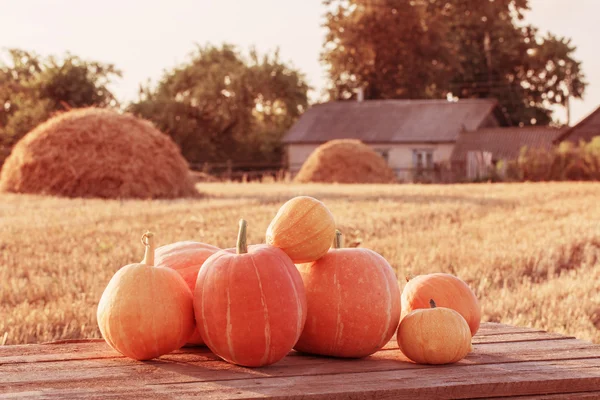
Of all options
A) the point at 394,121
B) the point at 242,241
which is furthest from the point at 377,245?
the point at 394,121

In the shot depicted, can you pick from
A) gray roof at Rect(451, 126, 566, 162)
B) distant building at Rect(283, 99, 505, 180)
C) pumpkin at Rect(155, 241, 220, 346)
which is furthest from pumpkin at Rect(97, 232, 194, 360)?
distant building at Rect(283, 99, 505, 180)

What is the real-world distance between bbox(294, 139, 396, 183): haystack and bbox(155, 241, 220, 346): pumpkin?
2592 centimetres

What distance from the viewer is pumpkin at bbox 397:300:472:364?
2.93 metres

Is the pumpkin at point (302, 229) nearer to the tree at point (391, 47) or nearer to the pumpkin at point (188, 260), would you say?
the pumpkin at point (188, 260)

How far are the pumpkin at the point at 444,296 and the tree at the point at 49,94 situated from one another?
89.9 feet

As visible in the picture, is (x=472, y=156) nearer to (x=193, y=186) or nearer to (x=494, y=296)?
(x=193, y=186)

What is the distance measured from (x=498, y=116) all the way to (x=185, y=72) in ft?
59.6

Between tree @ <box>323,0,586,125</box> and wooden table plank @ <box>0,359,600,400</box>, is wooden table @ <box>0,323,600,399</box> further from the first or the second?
tree @ <box>323,0,586,125</box>

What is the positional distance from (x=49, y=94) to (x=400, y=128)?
2009 cm

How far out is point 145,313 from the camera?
2.91 metres

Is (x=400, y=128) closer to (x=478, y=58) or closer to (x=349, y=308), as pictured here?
(x=478, y=58)

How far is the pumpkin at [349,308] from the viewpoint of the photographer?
3010 mm

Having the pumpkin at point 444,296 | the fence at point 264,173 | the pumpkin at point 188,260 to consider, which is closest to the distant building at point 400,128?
the fence at point 264,173

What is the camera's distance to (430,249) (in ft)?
25.7
